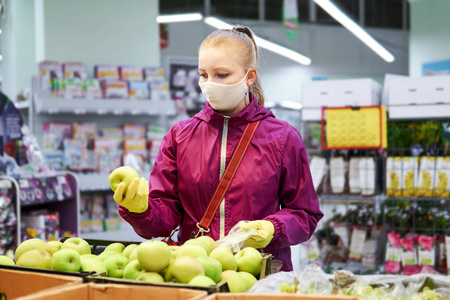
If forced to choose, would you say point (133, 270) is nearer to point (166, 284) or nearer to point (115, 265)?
point (115, 265)

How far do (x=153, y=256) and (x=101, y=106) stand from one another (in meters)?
5.14

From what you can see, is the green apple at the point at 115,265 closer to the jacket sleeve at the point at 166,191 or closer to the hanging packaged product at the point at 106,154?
the jacket sleeve at the point at 166,191

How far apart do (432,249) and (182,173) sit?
321 cm

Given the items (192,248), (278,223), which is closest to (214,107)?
(278,223)

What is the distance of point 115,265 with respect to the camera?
179cm

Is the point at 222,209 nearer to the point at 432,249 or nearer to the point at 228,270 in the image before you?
the point at 228,270

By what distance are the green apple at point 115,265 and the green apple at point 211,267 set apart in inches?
10.5

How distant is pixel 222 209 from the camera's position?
2.28 meters

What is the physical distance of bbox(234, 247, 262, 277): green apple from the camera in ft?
6.04

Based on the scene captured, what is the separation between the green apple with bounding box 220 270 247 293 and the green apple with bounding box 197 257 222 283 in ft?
0.08

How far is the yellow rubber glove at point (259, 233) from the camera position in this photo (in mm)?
2016

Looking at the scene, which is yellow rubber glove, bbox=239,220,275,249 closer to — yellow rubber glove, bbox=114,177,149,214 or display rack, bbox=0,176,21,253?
yellow rubber glove, bbox=114,177,149,214

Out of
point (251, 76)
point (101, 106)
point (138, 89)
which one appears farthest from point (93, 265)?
point (138, 89)

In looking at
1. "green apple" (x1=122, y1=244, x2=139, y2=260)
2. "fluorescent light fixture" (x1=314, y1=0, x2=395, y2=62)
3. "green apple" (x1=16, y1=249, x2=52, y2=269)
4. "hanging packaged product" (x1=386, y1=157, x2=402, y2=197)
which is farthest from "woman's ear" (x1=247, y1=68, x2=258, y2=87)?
"fluorescent light fixture" (x1=314, y1=0, x2=395, y2=62)
